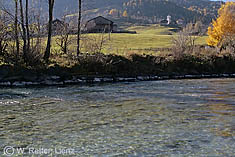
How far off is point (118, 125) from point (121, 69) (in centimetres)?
2129

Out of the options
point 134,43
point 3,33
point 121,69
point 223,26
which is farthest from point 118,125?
point 134,43

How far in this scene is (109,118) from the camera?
13.8 m

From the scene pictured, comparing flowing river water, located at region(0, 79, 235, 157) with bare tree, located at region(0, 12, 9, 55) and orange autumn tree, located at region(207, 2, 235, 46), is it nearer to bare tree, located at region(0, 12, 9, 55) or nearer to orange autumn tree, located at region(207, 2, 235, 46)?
bare tree, located at region(0, 12, 9, 55)

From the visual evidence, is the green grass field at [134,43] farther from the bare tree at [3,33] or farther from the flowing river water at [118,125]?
the flowing river water at [118,125]

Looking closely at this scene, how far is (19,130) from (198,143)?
6455 mm

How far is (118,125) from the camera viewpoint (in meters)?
12.6

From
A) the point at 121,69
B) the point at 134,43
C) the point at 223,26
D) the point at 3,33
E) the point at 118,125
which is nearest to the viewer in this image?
the point at 118,125

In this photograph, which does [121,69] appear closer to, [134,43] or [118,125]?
[118,125]

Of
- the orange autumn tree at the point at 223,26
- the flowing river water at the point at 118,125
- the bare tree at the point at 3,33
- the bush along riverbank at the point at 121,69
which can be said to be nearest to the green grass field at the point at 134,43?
the bush along riverbank at the point at 121,69

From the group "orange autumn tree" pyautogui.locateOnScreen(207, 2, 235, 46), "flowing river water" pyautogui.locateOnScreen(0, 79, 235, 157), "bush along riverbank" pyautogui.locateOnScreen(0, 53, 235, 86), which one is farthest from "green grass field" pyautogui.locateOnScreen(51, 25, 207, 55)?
"flowing river water" pyautogui.locateOnScreen(0, 79, 235, 157)

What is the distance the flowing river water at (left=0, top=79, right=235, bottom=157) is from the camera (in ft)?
31.8

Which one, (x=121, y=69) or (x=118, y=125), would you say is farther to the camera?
(x=121, y=69)

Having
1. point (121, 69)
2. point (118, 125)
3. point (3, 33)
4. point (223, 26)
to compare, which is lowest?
point (118, 125)

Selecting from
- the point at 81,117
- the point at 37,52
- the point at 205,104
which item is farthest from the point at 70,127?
the point at 37,52
